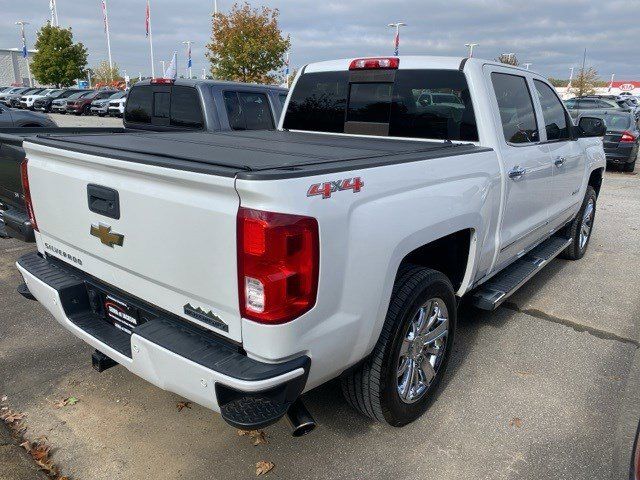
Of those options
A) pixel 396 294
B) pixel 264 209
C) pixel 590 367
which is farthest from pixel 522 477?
pixel 264 209

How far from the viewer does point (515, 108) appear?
12.5 ft

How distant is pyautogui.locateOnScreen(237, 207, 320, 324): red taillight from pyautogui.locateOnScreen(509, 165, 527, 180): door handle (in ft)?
6.64

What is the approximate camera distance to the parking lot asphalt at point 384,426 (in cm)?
263

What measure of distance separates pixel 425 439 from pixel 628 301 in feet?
10.5

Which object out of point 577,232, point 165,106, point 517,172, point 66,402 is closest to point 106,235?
point 66,402

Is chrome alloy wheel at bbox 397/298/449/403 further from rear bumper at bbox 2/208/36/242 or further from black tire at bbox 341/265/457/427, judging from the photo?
rear bumper at bbox 2/208/36/242

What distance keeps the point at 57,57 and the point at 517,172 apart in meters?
48.2

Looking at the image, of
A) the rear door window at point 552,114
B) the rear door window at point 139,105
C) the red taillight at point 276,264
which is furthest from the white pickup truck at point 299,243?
the rear door window at point 139,105

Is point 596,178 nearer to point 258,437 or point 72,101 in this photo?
point 258,437

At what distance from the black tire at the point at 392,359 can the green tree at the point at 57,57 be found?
48.5 m

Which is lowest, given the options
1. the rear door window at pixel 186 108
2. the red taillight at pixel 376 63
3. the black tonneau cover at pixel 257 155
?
the black tonneau cover at pixel 257 155

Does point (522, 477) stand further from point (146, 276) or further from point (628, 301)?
point (628, 301)

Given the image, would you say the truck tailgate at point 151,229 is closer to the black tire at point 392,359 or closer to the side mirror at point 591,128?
the black tire at point 392,359

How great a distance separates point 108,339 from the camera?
259cm
